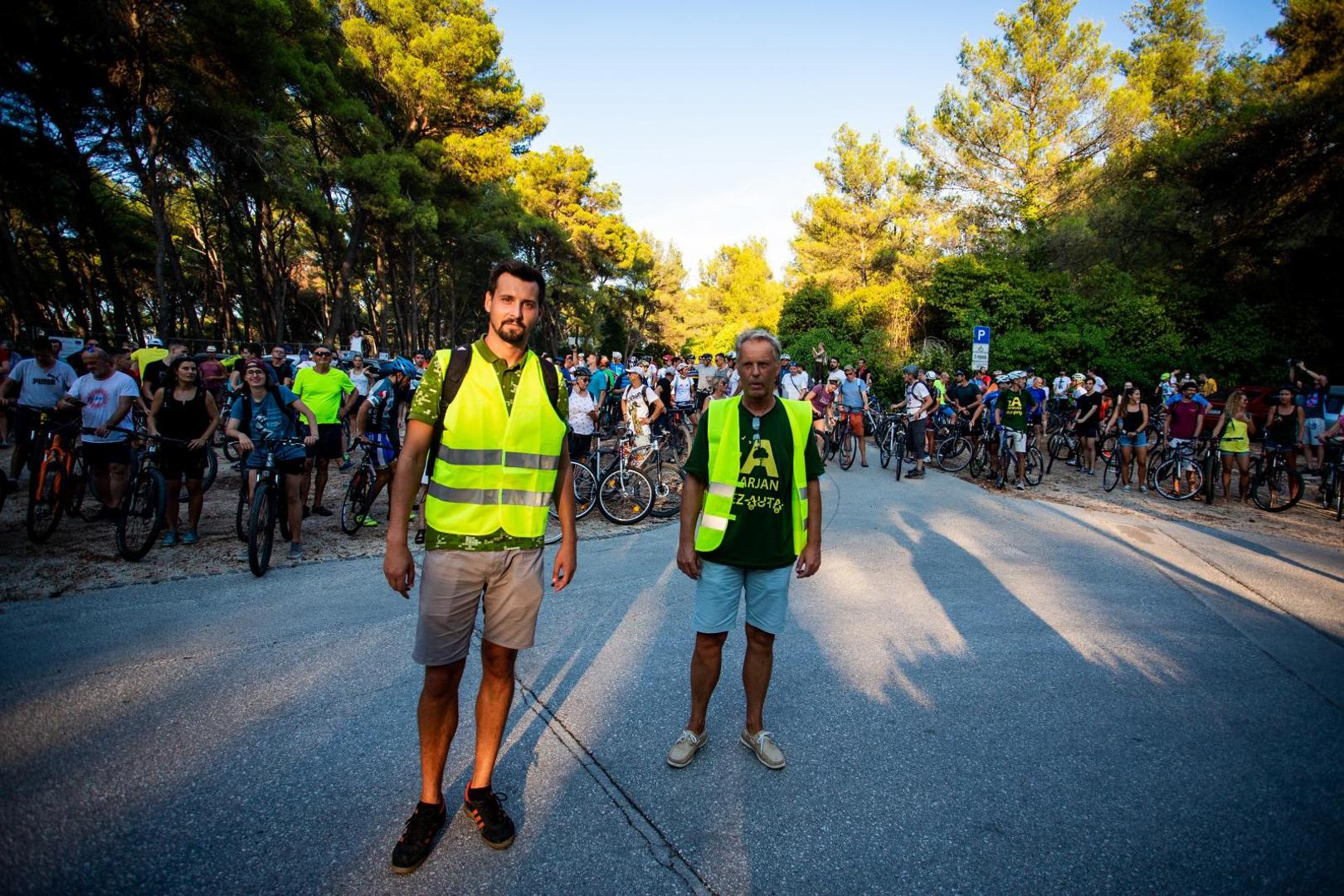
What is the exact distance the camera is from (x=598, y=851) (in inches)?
88.0

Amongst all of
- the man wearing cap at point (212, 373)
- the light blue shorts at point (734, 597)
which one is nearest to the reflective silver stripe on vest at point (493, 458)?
the light blue shorts at point (734, 597)

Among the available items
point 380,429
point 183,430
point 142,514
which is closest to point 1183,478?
point 380,429

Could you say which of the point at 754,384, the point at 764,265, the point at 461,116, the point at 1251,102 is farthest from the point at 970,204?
the point at 764,265

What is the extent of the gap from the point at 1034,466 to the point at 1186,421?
2.29m

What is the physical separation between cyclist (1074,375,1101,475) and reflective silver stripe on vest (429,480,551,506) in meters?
13.3

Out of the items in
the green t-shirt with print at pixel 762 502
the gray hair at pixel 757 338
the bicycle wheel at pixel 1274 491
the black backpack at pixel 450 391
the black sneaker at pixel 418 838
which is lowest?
the black sneaker at pixel 418 838

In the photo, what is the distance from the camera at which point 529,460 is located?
224 centimetres

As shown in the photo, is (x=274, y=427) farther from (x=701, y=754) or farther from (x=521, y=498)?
(x=701, y=754)

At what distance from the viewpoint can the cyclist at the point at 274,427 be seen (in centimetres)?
550

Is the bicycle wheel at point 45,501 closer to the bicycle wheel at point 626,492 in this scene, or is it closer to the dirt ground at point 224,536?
the dirt ground at point 224,536

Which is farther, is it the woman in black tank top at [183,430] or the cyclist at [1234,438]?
the cyclist at [1234,438]

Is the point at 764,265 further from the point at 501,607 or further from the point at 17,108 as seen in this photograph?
the point at 501,607

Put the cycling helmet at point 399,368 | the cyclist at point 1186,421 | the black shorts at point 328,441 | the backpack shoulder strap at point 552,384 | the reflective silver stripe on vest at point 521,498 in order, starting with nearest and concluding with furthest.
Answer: the reflective silver stripe on vest at point 521,498
the backpack shoulder strap at point 552,384
the black shorts at point 328,441
the cycling helmet at point 399,368
the cyclist at point 1186,421

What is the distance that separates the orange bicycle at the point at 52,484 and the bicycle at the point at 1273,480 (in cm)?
1535
